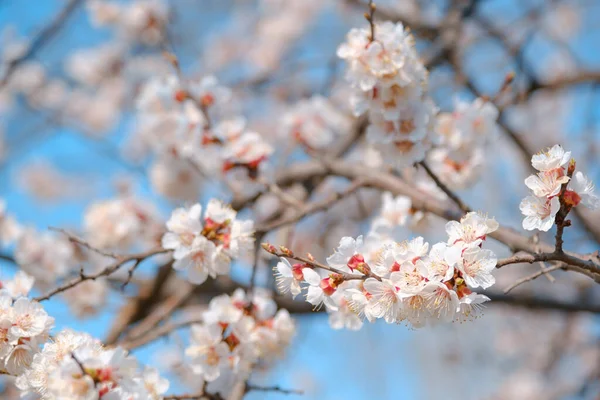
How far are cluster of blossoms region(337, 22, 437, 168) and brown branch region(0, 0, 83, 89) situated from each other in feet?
5.72

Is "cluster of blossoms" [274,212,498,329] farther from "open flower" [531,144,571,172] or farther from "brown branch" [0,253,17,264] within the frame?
"brown branch" [0,253,17,264]

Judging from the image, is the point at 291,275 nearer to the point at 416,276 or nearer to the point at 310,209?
the point at 416,276

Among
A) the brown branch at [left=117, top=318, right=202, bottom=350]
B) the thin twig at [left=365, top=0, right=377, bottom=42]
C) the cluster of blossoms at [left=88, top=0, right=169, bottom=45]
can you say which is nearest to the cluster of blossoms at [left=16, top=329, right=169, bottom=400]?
the brown branch at [left=117, top=318, right=202, bottom=350]

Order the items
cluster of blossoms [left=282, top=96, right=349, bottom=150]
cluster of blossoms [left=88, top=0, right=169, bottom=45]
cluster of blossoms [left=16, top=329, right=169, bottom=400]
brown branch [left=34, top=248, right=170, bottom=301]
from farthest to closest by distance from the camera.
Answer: cluster of blossoms [left=88, top=0, right=169, bottom=45] → cluster of blossoms [left=282, top=96, right=349, bottom=150] → brown branch [left=34, top=248, right=170, bottom=301] → cluster of blossoms [left=16, top=329, right=169, bottom=400]

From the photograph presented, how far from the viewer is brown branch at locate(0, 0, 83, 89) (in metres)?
2.70

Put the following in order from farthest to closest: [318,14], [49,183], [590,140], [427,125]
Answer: [49,183], [318,14], [590,140], [427,125]

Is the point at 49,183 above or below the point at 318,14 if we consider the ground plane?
below

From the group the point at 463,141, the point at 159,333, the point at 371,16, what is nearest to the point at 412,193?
the point at 463,141

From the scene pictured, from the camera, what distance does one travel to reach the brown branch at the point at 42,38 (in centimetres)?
270

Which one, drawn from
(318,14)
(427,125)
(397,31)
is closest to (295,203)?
(427,125)

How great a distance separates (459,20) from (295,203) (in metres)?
1.46

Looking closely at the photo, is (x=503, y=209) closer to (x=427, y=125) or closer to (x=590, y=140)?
(x=590, y=140)

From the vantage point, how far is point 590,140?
3555 mm

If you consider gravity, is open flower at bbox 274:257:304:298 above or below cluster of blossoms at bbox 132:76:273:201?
above
